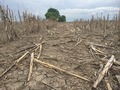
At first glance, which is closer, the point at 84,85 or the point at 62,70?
the point at 84,85

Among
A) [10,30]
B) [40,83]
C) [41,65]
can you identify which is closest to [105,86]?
[40,83]

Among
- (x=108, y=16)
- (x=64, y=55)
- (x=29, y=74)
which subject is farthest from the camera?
(x=108, y=16)

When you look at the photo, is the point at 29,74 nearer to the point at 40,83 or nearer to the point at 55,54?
the point at 40,83

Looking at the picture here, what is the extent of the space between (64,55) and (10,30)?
291 cm

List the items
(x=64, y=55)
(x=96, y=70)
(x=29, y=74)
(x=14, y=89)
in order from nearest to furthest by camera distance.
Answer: (x=14, y=89), (x=29, y=74), (x=96, y=70), (x=64, y=55)

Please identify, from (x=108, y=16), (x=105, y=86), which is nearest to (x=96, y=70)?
(x=105, y=86)

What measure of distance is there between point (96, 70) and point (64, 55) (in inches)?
42.4

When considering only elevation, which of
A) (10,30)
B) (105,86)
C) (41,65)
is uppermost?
(10,30)

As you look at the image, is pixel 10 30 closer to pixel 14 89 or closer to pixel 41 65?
pixel 41 65

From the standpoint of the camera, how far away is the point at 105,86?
2979 millimetres

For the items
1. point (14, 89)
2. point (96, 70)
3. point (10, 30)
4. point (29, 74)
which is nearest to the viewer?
point (14, 89)

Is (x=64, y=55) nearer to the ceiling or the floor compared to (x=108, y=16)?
nearer to the floor

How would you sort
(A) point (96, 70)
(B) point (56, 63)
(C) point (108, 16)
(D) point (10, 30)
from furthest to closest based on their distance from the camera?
1. (C) point (108, 16)
2. (D) point (10, 30)
3. (B) point (56, 63)
4. (A) point (96, 70)

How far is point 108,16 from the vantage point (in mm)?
11586
